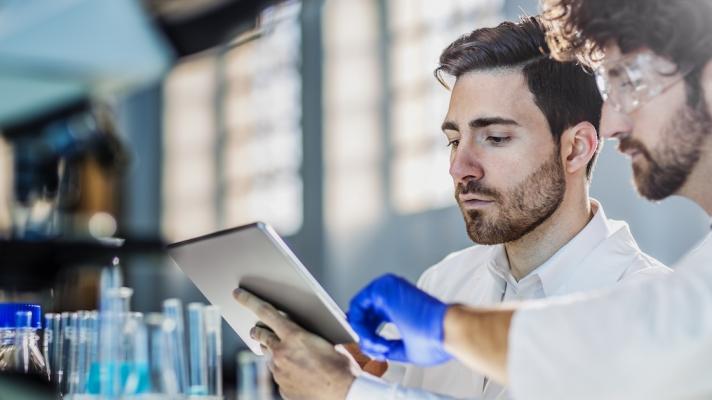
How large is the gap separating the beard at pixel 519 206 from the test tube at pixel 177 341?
2.31 feet

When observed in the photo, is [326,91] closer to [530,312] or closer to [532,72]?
[532,72]

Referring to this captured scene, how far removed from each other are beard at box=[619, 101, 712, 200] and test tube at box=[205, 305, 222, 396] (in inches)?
24.4

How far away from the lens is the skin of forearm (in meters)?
1.04

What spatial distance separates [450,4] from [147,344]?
14.2ft

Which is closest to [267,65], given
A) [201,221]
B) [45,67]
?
[201,221]

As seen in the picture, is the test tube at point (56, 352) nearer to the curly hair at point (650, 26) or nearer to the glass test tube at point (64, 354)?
the glass test tube at point (64, 354)

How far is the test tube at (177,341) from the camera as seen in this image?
1.13 meters

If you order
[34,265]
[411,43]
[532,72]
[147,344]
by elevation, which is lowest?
[147,344]

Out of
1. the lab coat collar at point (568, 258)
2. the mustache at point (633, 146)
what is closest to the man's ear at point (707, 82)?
the mustache at point (633, 146)

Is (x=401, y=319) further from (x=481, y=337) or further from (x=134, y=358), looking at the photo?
(x=134, y=358)

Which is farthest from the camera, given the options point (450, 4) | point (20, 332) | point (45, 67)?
point (450, 4)

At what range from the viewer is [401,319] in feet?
3.85

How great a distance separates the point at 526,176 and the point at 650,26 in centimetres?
49

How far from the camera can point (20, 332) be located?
4.27ft
